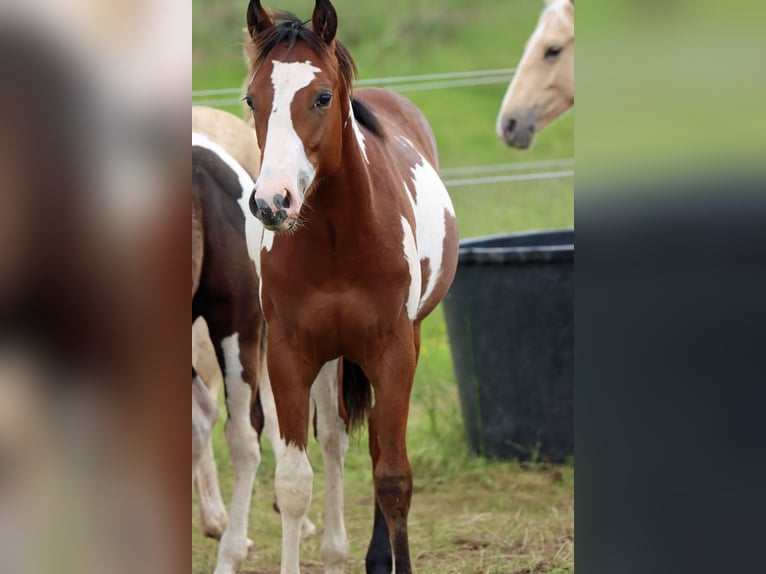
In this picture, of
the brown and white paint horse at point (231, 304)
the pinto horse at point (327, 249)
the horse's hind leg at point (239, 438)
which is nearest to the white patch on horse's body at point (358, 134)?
the pinto horse at point (327, 249)

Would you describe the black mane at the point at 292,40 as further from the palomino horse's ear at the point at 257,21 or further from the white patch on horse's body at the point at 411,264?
the white patch on horse's body at the point at 411,264

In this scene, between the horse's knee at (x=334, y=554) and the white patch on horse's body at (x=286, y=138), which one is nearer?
the white patch on horse's body at (x=286, y=138)

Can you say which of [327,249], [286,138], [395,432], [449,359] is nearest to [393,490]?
[395,432]

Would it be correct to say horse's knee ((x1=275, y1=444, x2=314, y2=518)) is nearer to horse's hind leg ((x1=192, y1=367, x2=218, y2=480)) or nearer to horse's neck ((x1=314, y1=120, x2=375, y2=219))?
horse's neck ((x1=314, y1=120, x2=375, y2=219))

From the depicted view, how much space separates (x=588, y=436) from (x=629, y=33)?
0.51m

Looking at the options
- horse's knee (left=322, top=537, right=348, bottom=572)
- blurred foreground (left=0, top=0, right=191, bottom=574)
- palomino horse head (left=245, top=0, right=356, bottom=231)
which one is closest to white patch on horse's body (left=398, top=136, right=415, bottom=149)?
palomino horse head (left=245, top=0, right=356, bottom=231)

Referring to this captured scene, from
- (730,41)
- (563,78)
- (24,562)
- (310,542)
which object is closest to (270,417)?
(310,542)

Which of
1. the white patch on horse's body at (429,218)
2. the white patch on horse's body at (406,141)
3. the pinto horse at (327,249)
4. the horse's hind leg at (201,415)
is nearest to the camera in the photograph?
the pinto horse at (327,249)

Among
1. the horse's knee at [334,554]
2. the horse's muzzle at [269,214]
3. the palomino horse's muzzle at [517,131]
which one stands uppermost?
the palomino horse's muzzle at [517,131]

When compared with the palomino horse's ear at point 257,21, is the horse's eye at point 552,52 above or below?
above

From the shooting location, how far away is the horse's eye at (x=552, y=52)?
5500 millimetres

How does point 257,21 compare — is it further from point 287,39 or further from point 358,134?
point 358,134

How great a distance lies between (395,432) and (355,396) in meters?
0.62

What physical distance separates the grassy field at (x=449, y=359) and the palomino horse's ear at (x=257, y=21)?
1.79 m
